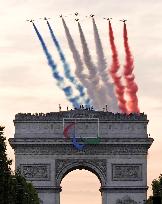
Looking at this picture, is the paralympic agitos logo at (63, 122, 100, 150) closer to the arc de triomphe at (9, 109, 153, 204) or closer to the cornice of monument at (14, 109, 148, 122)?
the arc de triomphe at (9, 109, 153, 204)

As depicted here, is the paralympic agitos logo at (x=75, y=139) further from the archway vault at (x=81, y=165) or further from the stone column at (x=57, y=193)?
the stone column at (x=57, y=193)

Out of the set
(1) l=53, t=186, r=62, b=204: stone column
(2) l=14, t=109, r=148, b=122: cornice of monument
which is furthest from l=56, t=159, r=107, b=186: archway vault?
(2) l=14, t=109, r=148, b=122: cornice of monument

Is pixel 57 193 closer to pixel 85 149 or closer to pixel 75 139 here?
pixel 85 149

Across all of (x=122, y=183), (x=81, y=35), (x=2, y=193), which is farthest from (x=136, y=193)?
(x=2, y=193)

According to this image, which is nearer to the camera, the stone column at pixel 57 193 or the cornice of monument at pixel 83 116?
the stone column at pixel 57 193

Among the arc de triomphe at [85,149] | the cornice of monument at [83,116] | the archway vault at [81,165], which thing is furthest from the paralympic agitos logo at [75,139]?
the archway vault at [81,165]

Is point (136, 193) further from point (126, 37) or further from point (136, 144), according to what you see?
point (126, 37)

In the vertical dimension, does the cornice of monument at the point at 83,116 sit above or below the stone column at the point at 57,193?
above

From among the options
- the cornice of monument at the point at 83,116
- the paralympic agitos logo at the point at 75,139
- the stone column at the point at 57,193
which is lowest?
the stone column at the point at 57,193
